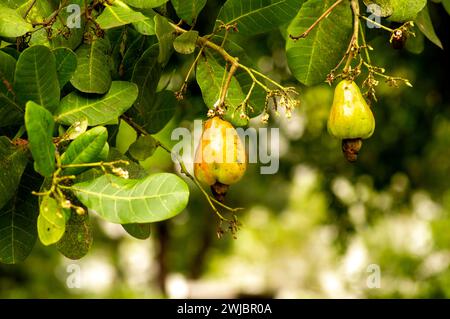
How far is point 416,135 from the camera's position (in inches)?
141

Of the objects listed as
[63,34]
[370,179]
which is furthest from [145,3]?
[370,179]

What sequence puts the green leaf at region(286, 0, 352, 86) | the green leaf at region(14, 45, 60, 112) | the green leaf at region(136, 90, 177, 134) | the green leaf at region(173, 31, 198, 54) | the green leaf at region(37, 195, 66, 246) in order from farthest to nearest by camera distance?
the green leaf at region(136, 90, 177, 134)
the green leaf at region(286, 0, 352, 86)
the green leaf at region(173, 31, 198, 54)
the green leaf at region(14, 45, 60, 112)
the green leaf at region(37, 195, 66, 246)

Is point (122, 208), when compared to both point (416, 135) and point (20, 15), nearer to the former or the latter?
point (20, 15)

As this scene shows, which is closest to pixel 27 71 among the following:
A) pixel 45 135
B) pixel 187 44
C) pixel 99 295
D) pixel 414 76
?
pixel 45 135

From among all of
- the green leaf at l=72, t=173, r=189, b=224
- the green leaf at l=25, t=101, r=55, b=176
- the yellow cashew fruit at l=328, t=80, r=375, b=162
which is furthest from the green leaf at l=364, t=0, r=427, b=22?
the green leaf at l=25, t=101, r=55, b=176

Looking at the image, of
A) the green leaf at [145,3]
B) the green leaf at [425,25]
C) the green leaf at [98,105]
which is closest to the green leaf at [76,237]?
the green leaf at [98,105]

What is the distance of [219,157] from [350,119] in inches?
8.6

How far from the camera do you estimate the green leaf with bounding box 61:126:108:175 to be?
1.07 m

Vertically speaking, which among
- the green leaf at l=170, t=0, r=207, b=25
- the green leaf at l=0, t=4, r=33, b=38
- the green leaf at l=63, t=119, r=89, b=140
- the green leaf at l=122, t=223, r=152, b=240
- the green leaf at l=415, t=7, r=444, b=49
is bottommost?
the green leaf at l=122, t=223, r=152, b=240

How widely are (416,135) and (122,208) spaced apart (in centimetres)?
277

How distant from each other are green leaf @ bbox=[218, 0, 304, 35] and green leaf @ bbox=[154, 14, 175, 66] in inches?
5.8

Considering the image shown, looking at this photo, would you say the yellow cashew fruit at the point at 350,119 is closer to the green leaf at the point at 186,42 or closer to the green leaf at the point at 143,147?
the green leaf at the point at 186,42

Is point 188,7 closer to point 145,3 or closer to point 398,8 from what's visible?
point 145,3

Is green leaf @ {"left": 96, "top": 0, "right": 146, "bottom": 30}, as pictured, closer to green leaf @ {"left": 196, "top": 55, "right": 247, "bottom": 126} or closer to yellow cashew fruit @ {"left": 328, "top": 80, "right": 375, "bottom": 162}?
green leaf @ {"left": 196, "top": 55, "right": 247, "bottom": 126}
